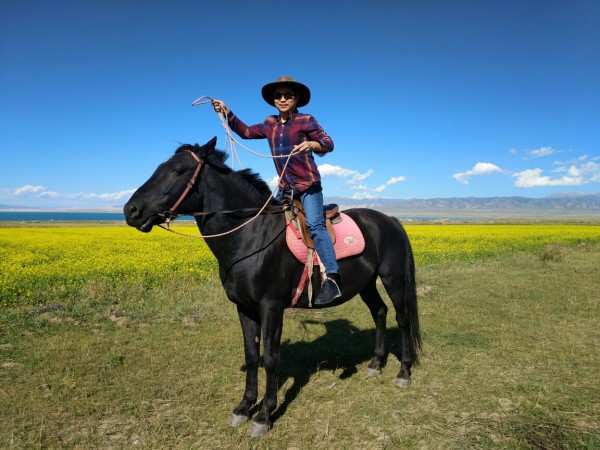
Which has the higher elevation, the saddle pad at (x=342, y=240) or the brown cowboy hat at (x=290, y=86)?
the brown cowboy hat at (x=290, y=86)

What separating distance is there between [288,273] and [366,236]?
59.6 inches

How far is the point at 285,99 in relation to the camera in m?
4.30

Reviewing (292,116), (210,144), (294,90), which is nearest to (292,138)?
(292,116)

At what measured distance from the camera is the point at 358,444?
379 centimetres

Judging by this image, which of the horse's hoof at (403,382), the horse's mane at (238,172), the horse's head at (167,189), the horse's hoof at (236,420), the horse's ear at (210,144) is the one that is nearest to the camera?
the horse's head at (167,189)

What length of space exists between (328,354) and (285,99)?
13.8ft

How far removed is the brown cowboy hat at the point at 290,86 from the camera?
422cm

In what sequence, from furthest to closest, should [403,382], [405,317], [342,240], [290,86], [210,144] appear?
[405,317] → [403,382] → [342,240] → [290,86] → [210,144]

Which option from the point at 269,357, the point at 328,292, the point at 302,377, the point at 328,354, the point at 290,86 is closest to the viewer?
the point at 269,357

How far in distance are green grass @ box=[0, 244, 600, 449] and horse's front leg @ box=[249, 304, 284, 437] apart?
0.47ft

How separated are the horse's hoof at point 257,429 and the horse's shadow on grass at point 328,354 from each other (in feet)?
1.12

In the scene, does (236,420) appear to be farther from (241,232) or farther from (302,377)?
(241,232)

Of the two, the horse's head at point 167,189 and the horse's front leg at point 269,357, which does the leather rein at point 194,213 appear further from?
the horse's front leg at point 269,357

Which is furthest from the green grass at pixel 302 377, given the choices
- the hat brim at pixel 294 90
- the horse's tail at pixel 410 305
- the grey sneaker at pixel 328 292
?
the hat brim at pixel 294 90
